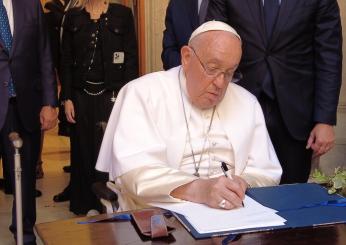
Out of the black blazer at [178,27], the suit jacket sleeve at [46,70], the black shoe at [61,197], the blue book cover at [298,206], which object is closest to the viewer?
the blue book cover at [298,206]

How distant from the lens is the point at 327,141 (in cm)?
289

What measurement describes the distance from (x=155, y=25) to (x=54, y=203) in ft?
7.65

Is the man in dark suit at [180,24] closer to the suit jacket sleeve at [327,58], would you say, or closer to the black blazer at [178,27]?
the black blazer at [178,27]

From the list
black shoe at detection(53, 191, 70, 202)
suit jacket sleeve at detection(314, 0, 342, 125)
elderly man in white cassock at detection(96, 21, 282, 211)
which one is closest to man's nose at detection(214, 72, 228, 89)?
elderly man in white cassock at detection(96, 21, 282, 211)

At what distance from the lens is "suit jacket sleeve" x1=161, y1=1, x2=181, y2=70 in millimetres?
3361

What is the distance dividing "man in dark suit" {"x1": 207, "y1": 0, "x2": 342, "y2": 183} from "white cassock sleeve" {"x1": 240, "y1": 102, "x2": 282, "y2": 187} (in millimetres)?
363

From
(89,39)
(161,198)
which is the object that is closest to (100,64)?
(89,39)

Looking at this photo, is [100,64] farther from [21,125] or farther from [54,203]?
[54,203]

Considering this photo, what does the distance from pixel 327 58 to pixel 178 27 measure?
3.24 ft

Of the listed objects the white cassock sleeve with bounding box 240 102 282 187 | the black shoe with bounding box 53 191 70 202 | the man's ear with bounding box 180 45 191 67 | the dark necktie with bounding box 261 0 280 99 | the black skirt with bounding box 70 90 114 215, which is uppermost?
the dark necktie with bounding box 261 0 280 99

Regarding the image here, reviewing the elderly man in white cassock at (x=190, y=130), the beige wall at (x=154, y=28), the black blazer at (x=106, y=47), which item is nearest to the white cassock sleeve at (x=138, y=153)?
the elderly man in white cassock at (x=190, y=130)

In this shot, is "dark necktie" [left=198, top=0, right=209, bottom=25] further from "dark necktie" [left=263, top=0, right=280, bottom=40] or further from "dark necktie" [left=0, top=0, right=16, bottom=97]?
"dark necktie" [left=0, top=0, right=16, bottom=97]

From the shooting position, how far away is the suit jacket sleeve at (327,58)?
291 cm

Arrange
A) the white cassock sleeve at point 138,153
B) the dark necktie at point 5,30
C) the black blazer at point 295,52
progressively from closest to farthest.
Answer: the white cassock sleeve at point 138,153 < the black blazer at point 295,52 < the dark necktie at point 5,30
